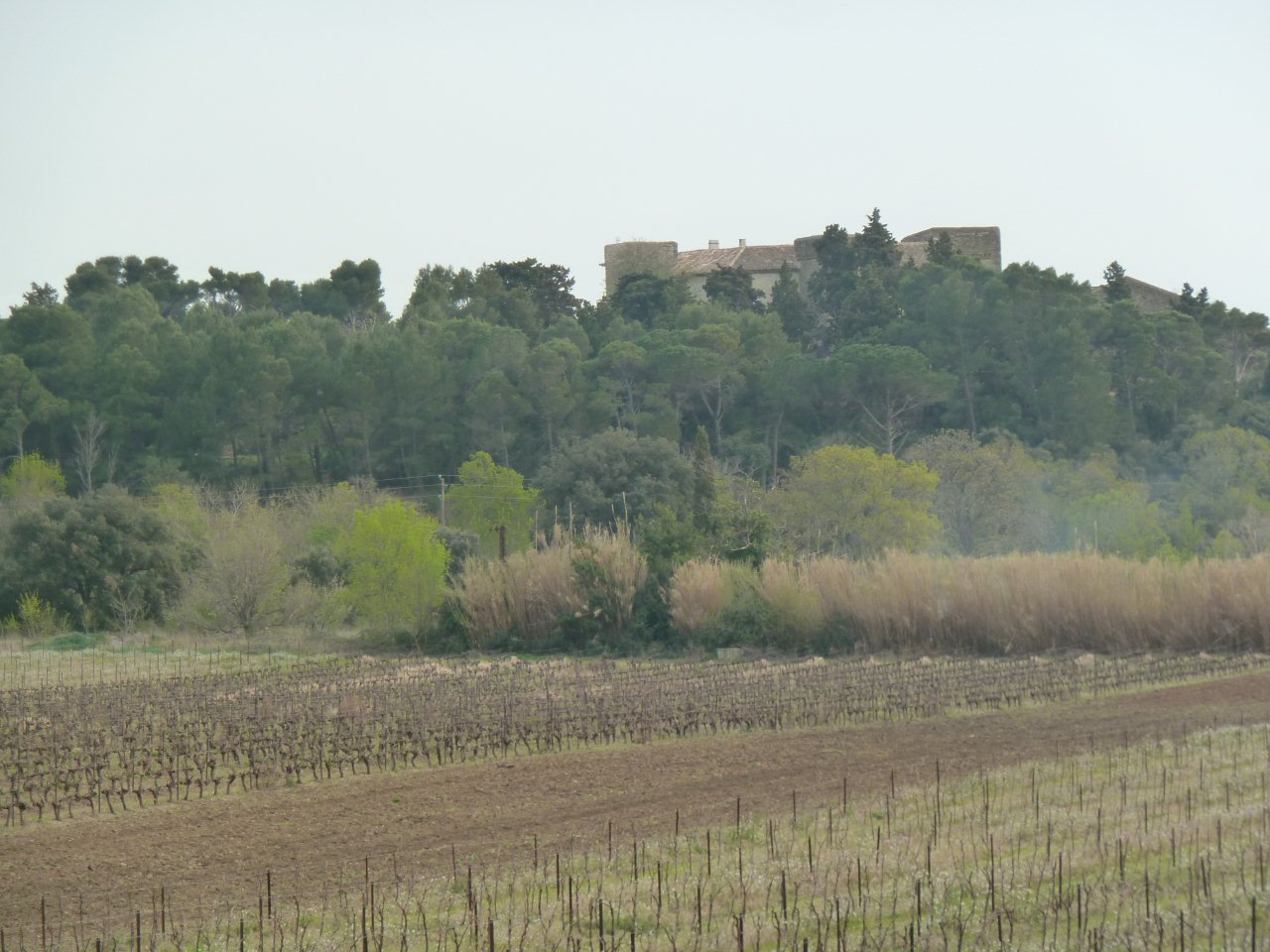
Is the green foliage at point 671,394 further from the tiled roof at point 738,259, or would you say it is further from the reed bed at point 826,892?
the reed bed at point 826,892

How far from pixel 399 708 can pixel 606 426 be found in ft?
142

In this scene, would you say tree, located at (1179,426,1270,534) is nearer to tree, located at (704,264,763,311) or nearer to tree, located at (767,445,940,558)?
tree, located at (767,445,940,558)

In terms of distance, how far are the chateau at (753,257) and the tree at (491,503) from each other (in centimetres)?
2836

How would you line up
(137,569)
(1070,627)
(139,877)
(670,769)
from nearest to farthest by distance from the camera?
(139,877), (670,769), (1070,627), (137,569)

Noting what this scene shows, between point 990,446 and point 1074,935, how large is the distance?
166 ft

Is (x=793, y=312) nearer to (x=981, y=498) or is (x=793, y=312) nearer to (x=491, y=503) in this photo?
(x=981, y=498)

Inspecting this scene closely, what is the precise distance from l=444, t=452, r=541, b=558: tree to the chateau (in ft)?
93.0

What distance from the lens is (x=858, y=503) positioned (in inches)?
2047

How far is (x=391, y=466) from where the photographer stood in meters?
64.7

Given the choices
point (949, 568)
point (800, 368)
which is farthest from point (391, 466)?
point (949, 568)

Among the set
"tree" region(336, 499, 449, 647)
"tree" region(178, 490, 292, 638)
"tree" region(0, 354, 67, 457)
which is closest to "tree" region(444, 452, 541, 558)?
"tree" region(178, 490, 292, 638)

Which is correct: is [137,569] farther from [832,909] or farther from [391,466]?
[832,909]

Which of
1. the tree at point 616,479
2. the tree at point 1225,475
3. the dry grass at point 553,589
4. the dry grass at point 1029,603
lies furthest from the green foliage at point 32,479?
the tree at point 1225,475

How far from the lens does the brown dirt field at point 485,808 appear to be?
11.2 metres
